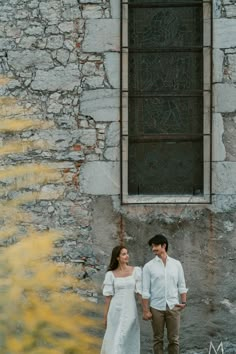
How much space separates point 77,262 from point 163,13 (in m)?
2.96

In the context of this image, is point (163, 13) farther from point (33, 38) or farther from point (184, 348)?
point (184, 348)

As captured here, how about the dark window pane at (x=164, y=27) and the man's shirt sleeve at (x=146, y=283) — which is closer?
the man's shirt sleeve at (x=146, y=283)

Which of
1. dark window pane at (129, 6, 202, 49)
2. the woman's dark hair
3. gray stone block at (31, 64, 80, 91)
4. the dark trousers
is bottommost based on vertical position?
the dark trousers

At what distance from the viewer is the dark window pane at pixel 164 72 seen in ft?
32.2

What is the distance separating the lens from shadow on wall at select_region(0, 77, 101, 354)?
9508 millimetres

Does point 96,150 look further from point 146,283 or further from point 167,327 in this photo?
point 167,327

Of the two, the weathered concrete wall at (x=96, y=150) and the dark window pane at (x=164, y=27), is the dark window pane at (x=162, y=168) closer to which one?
the weathered concrete wall at (x=96, y=150)

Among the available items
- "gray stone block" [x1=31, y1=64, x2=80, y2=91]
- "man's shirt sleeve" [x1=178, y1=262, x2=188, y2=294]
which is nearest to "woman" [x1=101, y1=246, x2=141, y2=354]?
"man's shirt sleeve" [x1=178, y1=262, x2=188, y2=294]

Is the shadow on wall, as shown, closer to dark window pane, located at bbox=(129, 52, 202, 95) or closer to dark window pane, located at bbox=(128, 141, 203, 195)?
→ dark window pane, located at bbox=(128, 141, 203, 195)

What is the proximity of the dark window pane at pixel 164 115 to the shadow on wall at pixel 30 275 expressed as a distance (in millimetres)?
1041

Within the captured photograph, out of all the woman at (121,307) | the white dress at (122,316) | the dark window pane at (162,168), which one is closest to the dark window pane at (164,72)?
the dark window pane at (162,168)

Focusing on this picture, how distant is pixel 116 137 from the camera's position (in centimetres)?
959

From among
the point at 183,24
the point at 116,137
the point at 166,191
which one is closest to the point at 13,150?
the point at 116,137

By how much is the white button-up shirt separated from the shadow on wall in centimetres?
111
